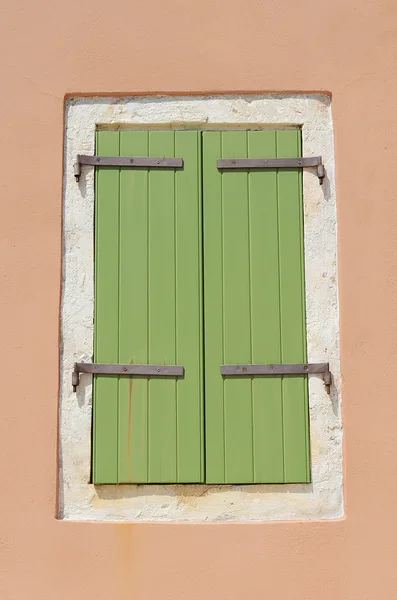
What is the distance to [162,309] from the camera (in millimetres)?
3830

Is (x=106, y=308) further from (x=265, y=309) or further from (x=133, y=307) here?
(x=265, y=309)

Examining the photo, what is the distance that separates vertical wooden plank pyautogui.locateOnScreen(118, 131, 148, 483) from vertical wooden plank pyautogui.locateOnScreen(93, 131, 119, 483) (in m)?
0.03

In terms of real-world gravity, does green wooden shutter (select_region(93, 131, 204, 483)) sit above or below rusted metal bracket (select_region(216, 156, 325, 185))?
below

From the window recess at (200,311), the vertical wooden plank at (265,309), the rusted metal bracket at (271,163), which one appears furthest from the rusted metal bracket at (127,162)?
the vertical wooden plank at (265,309)

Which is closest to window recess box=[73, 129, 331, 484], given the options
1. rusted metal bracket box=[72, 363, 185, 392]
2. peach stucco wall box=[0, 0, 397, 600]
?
rusted metal bracket box=[72, 363, 185, 392]

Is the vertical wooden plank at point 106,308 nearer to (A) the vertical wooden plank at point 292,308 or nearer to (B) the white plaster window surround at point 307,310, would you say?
(B) the white plaster window surround at point 307,310

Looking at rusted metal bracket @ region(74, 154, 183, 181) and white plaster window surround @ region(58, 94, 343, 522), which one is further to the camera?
rusted metal bracket @ region(74, 154, 183, 181)

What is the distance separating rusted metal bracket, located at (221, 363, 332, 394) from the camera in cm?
378

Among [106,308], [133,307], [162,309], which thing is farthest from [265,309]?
[106,308]

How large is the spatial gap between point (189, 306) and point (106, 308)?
1.24 feet

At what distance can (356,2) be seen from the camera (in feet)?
13.3

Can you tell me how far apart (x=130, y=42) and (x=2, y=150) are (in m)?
0.80

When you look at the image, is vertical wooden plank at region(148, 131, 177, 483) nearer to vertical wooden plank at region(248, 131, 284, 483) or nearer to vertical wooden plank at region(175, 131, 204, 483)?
vertical wooden plank at region(175, 131, 204, 483)

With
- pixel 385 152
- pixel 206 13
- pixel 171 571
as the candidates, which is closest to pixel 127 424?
pixel 171 571
